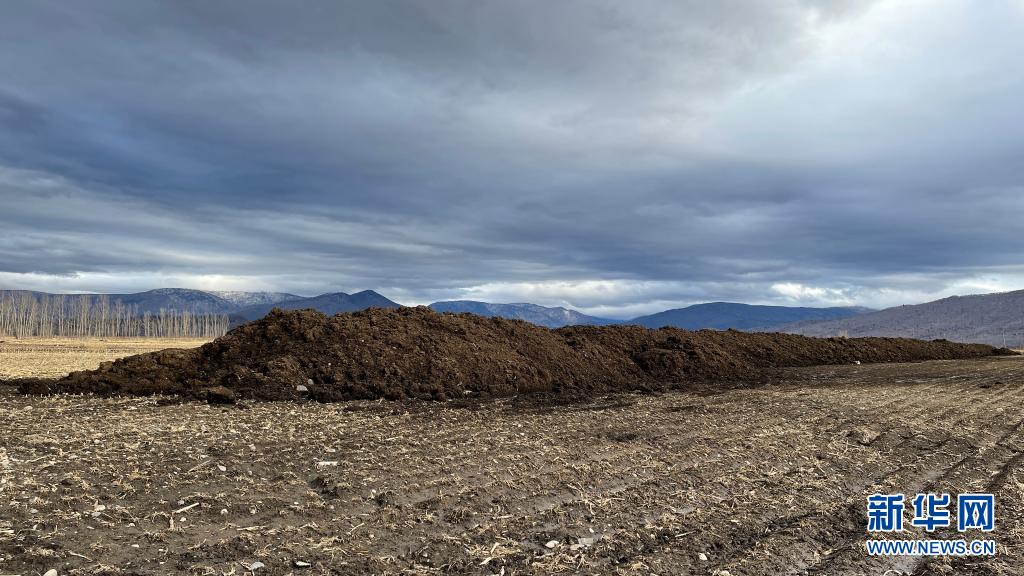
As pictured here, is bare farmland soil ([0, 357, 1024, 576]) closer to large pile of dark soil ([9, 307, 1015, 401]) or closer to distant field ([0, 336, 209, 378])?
large pile of dark soil ([9, 307, 1015, 401])

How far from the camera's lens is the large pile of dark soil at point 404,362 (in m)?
15.6

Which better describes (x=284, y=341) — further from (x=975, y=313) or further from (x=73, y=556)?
(x=975, y=313)

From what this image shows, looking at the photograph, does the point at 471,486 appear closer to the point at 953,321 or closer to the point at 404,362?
the point at 404,362

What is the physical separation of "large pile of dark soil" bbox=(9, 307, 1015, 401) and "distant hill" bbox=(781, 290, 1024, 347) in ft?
486

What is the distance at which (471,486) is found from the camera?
24.7 feet

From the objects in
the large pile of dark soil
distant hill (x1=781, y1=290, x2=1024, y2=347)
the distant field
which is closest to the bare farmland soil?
the large pile of dark soil

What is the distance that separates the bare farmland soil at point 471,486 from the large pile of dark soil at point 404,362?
208 centimetres

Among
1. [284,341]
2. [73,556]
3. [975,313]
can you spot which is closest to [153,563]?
[73,556]

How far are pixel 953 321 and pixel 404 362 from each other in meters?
195

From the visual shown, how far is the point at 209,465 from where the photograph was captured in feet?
26.2

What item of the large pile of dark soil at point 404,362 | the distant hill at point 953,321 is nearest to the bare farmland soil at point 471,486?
the large pile of dark soil at point 404,362

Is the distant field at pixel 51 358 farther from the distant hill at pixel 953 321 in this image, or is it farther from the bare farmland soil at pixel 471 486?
the distant hill at pixel 953 321

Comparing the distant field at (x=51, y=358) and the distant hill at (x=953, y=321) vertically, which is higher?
the distant hill at (x=953, y=321)

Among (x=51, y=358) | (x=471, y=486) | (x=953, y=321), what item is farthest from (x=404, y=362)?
(x=953, y=321)
